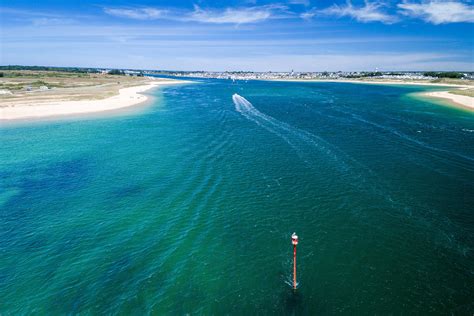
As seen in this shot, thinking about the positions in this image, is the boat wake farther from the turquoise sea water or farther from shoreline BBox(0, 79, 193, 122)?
shoreline BBox(0, 79, 193, 122)

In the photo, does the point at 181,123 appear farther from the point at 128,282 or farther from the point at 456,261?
the point at 456,261

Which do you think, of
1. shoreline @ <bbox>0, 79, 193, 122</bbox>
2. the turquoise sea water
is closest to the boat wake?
the turquoise sea water

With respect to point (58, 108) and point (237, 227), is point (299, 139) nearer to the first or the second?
point (237, 227)

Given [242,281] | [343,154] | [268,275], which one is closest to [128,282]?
[242,281]

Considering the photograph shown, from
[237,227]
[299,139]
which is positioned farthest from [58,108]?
[237,227]

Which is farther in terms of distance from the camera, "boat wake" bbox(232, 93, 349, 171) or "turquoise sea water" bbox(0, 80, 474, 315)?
"boat wake" bbox(232, 93, 349, 171)

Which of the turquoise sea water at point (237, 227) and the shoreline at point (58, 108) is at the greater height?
the shoreline at point (58, 108)

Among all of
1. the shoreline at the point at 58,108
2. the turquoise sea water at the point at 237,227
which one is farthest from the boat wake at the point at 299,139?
the shoreline at the point at 58,108

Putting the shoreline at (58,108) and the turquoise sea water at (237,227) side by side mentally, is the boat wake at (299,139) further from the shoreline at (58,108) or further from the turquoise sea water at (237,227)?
the shoreline at (58,108)
